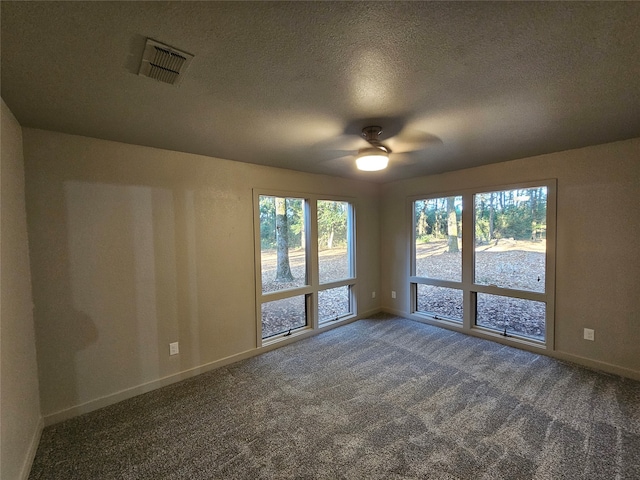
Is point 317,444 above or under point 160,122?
under

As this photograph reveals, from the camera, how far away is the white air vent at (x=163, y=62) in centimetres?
124

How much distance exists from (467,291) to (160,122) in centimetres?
410

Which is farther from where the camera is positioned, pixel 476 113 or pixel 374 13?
pixel 476 113

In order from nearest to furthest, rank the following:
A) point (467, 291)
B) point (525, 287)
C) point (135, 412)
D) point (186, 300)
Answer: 1. point (135, 412)
2. point (186, 300)
3. point (525, 287)
4. point (467, 291)

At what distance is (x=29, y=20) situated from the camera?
104 centimetres

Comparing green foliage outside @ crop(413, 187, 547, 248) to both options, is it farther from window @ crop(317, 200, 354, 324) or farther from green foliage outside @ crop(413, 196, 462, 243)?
window @ crop(317, 200, 354, 324)

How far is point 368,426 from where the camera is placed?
207 cm

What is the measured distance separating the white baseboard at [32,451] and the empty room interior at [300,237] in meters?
0.02

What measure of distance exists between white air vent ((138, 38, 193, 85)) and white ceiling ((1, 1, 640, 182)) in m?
0.04

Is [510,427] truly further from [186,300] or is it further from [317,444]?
[186,300]

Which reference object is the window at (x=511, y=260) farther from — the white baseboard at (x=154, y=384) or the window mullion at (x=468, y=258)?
the white baseboard at (x=154, y=384)

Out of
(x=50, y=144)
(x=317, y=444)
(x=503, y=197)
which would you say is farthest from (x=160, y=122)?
(x=503, y=197)

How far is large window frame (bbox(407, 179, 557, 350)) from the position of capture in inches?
123

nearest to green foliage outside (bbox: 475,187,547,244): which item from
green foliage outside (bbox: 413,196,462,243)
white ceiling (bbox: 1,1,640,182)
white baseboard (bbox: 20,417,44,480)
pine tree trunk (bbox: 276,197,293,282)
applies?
green foliage outside (bbox: 413,196,462,243)
